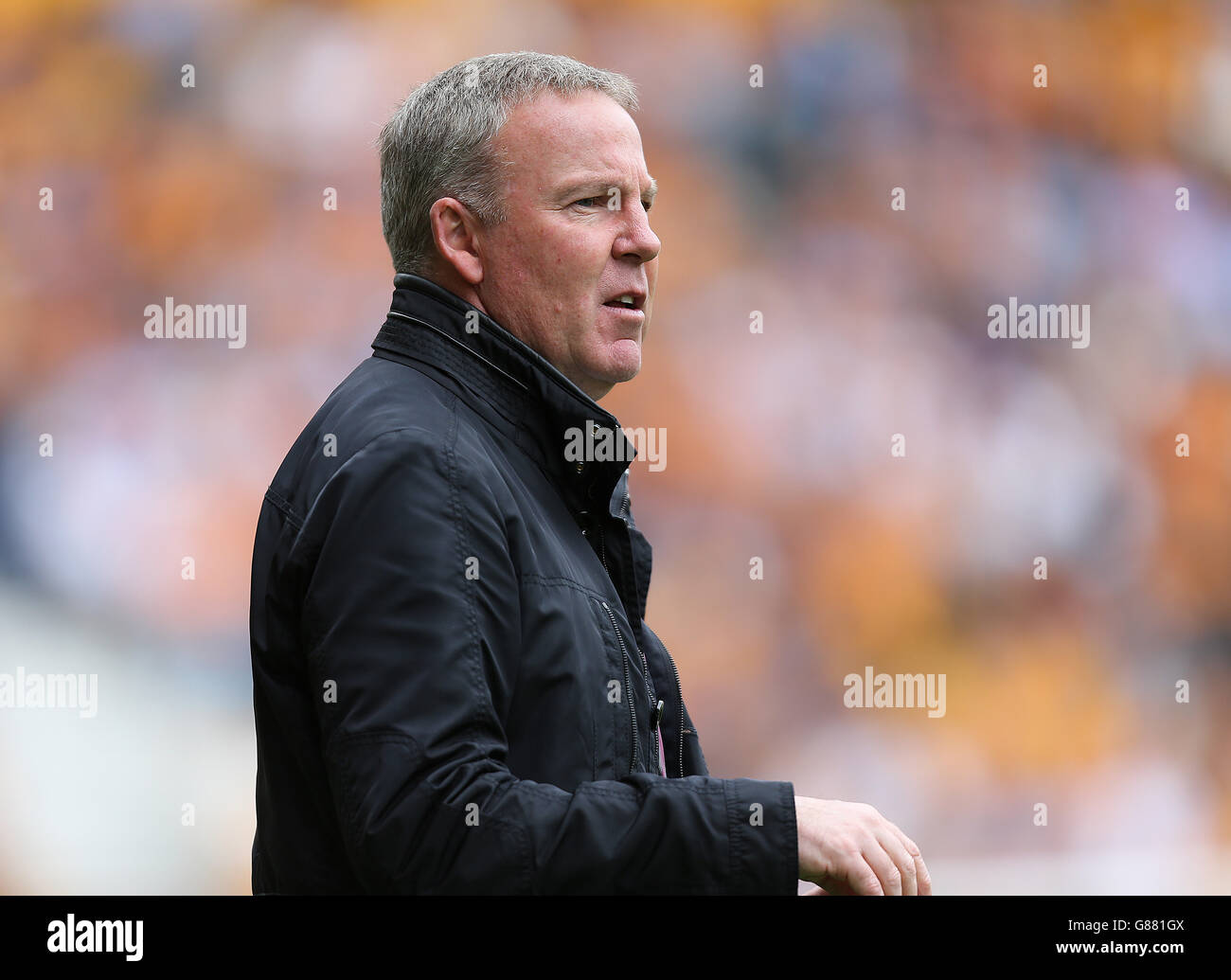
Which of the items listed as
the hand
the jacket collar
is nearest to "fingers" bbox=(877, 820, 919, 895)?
the hand

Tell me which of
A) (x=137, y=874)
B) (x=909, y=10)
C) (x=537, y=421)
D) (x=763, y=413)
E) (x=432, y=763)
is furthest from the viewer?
(x=909, y=10)

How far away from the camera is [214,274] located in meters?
3.43

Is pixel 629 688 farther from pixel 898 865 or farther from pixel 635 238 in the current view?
pixel 635 238

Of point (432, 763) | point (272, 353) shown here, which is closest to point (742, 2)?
point (272, 353)

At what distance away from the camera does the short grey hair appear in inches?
49.6

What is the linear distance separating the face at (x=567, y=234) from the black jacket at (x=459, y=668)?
68 millimetres

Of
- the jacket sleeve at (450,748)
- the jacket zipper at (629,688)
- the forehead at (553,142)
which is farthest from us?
the forehead at (553,142)

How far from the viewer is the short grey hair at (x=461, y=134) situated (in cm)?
126

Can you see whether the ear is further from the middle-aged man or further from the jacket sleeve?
the jacket sleeve

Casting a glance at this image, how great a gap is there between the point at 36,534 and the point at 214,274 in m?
0.73

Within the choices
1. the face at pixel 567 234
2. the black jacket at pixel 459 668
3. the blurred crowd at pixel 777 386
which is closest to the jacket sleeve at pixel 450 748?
the black jacket at pixel 459 668

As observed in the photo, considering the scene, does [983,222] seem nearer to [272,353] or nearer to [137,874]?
[272,353]

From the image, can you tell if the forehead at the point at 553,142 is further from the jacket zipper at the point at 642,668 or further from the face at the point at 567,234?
the jacket zipper at the point at 642,668

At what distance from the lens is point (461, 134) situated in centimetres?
127
